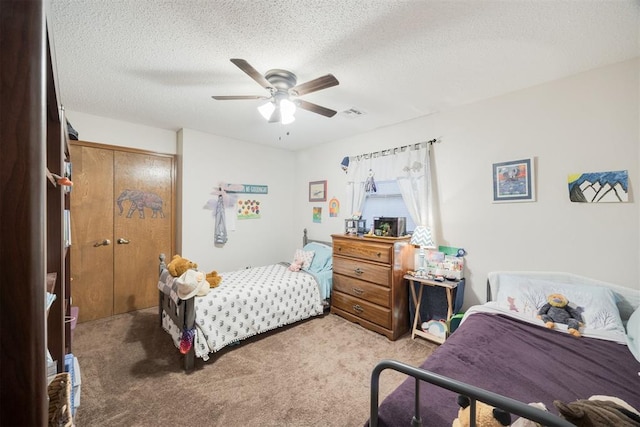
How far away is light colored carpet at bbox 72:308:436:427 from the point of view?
68.5 inches

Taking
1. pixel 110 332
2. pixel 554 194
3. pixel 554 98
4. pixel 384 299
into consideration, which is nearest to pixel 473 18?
pixel 554 98

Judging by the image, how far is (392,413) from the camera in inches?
43.7

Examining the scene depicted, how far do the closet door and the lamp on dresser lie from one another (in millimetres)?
3220

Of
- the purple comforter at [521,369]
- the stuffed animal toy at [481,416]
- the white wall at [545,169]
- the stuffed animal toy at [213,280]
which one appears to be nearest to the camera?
the stuffed animal toy at [481,416]

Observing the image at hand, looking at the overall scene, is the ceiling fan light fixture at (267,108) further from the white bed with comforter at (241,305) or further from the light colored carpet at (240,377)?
the light colored carpet at (240,377)

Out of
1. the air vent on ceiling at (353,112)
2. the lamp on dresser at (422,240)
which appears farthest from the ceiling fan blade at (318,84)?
the lamp on dresser at (422,240)

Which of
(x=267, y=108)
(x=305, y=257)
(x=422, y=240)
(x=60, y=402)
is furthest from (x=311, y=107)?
(x=60, y=402)

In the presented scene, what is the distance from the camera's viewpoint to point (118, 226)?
10.8ft

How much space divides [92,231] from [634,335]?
4.91 metres

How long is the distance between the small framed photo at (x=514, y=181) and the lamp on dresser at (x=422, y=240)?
0.70 metres

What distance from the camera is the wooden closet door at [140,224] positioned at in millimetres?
3317

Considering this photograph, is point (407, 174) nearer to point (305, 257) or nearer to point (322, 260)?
point (322, 260)

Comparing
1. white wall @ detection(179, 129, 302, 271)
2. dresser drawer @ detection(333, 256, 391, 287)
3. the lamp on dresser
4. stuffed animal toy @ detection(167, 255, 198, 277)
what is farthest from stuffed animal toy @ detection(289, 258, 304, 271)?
the lamp on dresser

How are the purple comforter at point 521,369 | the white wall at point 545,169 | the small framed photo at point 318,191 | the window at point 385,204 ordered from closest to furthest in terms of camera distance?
the purple comforter at point 521,369 < the white wall at point 545,169 < the window at point 385,204 < the small framed photo at point 318,191
